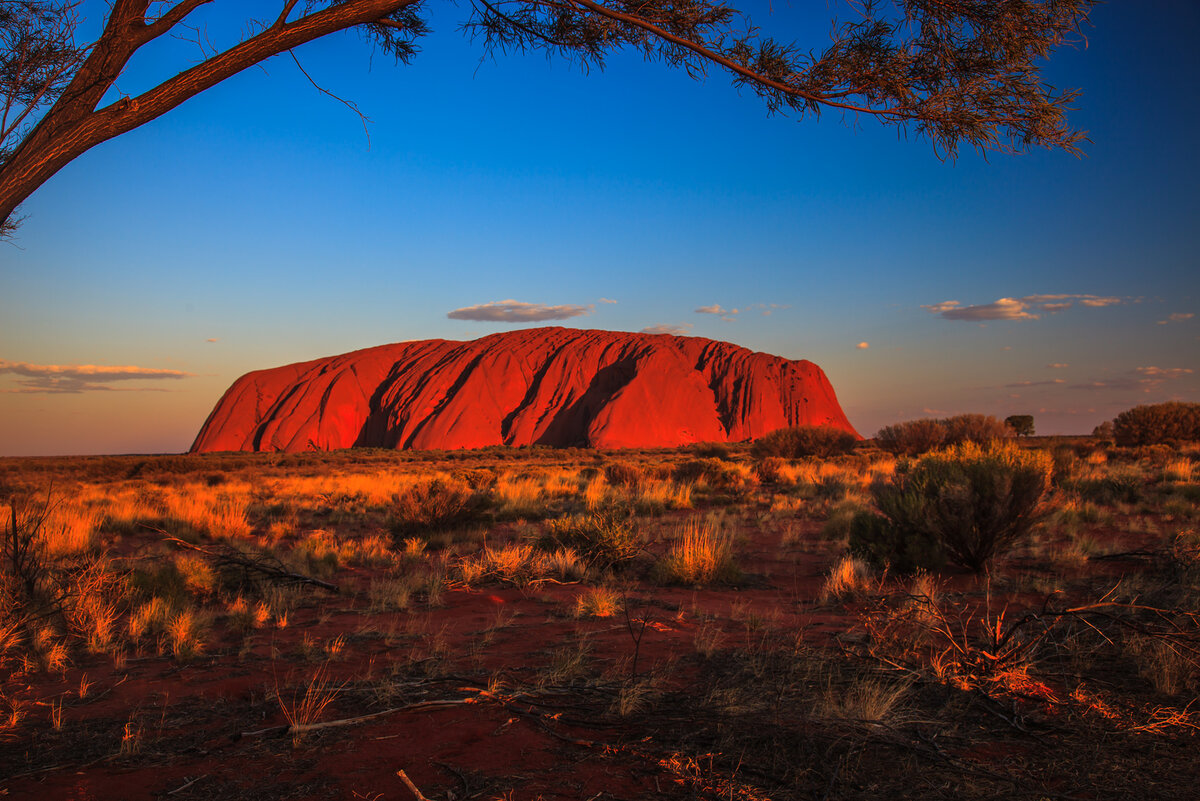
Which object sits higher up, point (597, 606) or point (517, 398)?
point (517, 398)

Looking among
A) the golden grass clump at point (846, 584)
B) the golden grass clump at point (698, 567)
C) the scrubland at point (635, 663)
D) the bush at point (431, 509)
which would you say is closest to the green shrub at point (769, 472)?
the scrubland at point (635, 663)

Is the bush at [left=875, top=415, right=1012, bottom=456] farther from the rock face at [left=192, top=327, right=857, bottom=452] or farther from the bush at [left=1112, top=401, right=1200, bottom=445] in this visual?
the rock face at [left=192, top=327, right=857, bottom=452]

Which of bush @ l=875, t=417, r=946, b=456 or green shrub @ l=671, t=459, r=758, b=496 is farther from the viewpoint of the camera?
bush @ l=875, t=417, r=946, b=456

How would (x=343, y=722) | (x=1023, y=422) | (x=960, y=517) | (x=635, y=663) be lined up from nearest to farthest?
(x=343, y=722) → (x=635, y=663) → (x=960, y=517) → (x=1023, y=422)

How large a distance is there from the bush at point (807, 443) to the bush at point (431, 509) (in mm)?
20587

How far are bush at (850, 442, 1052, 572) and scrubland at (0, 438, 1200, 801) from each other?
0.11ft

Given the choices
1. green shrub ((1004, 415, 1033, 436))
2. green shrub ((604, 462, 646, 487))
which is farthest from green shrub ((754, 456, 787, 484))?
green shrub ((1004, 415, 1033, 436))

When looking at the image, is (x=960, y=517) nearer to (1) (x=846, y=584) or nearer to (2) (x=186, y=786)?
(1) (x=846, y=584)

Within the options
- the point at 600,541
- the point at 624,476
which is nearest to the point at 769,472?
the point at 624,476

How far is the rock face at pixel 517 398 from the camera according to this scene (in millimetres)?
62594

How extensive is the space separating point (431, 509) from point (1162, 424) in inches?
1193

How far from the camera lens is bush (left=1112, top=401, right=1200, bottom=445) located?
1001 inches

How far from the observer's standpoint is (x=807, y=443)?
29.0 metres

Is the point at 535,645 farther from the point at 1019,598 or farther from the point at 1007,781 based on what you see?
the point at 1019,598
